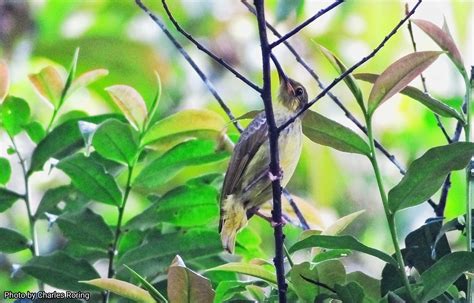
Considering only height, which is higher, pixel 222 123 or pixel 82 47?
pixel 82 47

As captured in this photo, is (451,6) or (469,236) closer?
(469,236)

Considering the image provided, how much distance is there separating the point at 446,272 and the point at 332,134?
33 centimetres

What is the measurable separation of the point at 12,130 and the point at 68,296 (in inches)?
18.0

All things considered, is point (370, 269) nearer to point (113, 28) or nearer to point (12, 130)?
point (113, 28)

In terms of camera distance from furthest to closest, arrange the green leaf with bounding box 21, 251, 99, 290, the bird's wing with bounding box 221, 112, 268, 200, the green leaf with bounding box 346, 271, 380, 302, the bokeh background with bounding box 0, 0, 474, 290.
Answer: the bokeh background with bounding box 0, 0, 474, 290 → the bird's wing with bounding box 221, 112, 268, 200 → the green leaf with bounding box 21, 251, 99, 290 → the green leaf with bounding box 346, 271, 380, 302

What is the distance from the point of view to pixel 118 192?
2.11m

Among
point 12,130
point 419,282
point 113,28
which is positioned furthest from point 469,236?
point 113,28

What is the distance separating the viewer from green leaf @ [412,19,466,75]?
1.64m

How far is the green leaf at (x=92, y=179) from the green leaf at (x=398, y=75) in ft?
2.50

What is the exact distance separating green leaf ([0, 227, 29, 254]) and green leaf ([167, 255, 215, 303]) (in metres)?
0.72

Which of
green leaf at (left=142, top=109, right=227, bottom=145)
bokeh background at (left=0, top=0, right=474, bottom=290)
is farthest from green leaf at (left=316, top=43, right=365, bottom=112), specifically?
bokeh background at (left=0, top=0, right=474, bottom=290)

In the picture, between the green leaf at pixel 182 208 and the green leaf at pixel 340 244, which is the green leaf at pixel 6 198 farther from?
the green leaf at pixel 340 244

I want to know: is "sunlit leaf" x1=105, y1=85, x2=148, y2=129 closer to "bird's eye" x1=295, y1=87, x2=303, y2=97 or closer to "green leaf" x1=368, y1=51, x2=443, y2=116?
"green leaf" x1=368, y1=51, x2=443, y2=116


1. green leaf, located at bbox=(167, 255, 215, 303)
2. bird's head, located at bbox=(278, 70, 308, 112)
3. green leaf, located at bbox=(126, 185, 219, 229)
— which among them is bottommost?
green leaf, located at bbox=(167, 255, 215, 303)
